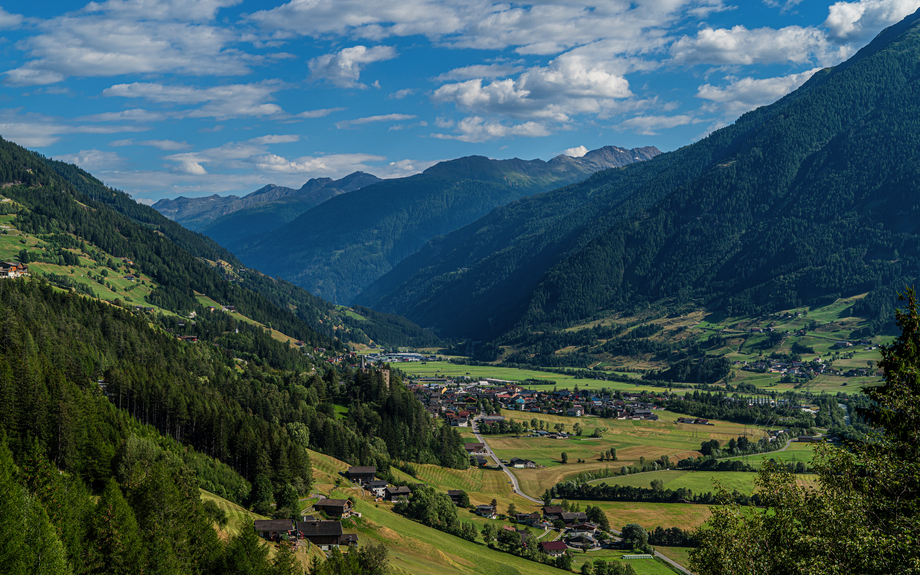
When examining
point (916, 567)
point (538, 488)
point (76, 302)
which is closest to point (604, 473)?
point (538, 488)

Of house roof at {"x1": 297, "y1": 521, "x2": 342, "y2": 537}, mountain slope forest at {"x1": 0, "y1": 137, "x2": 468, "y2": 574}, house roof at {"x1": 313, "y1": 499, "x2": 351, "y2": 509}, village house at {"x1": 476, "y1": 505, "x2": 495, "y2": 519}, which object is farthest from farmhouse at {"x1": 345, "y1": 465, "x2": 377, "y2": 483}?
house roof at {"x1": 297, "y1": 521, "x2": 342, "y2": 537}

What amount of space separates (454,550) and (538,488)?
4863 centimetres

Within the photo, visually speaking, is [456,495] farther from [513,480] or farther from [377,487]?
[513,480]

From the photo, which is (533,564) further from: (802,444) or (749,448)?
(802,444)

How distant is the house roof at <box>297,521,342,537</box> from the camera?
68.3 m

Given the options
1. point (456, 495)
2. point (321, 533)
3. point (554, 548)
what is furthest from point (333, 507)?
point (456, 495)

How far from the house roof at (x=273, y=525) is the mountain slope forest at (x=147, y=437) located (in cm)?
492

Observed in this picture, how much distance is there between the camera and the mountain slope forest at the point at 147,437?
145 feet

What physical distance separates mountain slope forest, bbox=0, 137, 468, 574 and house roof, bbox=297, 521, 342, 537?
104 inches

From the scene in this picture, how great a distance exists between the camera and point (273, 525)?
212 feet

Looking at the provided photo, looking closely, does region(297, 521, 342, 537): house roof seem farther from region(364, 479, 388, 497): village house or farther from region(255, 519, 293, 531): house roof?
region(364, 479, 388, 497): village house

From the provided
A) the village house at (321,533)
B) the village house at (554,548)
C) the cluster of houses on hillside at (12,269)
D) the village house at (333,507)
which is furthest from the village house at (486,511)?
the cluster of houses on hillside at (12,269)

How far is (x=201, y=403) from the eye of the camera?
89500 mm

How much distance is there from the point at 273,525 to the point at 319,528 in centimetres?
595
